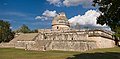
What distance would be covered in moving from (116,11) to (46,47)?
4422 centimetres

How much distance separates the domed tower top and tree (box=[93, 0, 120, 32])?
5330cm

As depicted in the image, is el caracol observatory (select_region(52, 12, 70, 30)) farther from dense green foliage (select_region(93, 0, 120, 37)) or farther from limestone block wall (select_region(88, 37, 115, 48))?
dense green foliage (select_region(93, 0, 120, 37))

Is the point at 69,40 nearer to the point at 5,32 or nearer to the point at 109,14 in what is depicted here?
the point at 5,32

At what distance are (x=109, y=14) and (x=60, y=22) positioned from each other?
5468 centimetres

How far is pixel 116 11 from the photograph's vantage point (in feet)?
65.3

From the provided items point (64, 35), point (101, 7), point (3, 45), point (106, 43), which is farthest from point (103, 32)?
point (101, 7)

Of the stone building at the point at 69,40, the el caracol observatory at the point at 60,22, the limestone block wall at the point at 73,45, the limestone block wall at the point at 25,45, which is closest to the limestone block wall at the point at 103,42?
the stone building at the point at 69,40

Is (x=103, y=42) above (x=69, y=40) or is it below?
below

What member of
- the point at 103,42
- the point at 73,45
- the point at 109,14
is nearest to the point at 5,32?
the point at 73,45

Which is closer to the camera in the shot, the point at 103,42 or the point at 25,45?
the point at 103,42

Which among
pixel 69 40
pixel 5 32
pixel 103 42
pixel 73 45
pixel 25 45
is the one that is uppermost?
pixel 5 32

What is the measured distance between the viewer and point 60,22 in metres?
75.2

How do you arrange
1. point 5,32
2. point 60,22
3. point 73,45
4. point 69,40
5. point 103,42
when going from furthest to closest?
point 5,32 < point 60,22 < point 103,42 < point 69,40 < point 73,45

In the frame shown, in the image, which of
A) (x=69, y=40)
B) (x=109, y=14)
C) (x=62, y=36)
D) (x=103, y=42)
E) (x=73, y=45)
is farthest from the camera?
(x=62, y=36)
